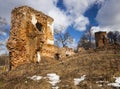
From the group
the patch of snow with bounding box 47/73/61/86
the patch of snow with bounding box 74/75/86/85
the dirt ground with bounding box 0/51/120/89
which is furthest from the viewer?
the patch of snow with bounding box 47/73/61/86

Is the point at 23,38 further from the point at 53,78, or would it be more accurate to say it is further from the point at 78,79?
the point at 78,79

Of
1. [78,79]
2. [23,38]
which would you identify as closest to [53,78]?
[78,79]

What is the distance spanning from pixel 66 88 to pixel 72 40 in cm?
4310

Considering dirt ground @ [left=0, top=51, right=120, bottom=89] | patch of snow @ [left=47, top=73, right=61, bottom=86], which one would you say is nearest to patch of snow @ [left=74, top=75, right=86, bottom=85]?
dirt ground @ [left=0, top=51, right=120, bottom=89]

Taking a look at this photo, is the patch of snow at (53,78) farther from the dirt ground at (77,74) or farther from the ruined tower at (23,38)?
the ruined tower at (23,38)

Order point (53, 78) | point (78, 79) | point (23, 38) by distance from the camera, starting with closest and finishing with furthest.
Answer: point (78, 79) < point (53, 78) < point (23, 38)

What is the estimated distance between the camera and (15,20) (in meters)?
18.1

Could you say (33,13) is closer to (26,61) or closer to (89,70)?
(26,61)

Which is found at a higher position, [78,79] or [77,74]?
[77,74]

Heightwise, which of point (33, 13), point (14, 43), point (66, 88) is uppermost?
point (33, 13)

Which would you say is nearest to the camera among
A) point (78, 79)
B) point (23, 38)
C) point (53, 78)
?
point (78, 79)

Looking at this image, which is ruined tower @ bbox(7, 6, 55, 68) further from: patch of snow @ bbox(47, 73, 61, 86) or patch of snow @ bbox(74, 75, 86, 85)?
patch of snow @ bbox(74, 75, 86, 85)

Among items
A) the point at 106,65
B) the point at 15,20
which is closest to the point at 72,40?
the point at 15,20

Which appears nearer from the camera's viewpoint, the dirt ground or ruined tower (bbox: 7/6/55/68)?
the dirt ground
